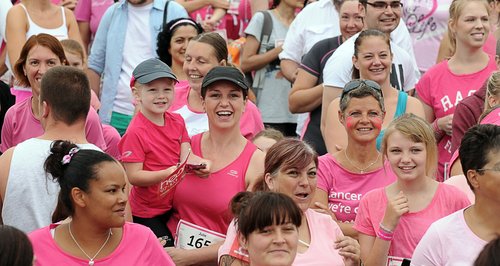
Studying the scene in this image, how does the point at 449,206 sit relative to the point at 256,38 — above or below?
below

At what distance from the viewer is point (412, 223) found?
6.86 meters

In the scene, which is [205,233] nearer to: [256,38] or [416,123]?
[416,123]

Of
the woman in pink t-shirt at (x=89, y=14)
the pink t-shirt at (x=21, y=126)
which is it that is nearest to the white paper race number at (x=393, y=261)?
A: the pink t-shirt at (x=21, y=126)

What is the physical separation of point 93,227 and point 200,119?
2.29 metres

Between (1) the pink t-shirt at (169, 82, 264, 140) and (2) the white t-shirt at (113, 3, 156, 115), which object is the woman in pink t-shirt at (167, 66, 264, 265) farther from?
(2) the white t-shirt at (113, 3, 156, 115)

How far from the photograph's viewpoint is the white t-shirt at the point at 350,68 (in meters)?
8.79

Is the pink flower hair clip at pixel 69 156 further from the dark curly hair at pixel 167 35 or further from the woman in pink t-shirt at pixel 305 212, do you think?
the dark curly hair at pixel 167 35

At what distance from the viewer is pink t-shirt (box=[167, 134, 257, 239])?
733cm

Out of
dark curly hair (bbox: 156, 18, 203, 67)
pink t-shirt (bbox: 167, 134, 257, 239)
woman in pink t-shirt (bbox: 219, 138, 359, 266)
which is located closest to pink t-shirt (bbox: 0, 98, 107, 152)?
pink t-shirt (bbox: 167, 134, 257, 239)

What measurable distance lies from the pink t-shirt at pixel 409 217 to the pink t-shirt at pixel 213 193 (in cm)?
84

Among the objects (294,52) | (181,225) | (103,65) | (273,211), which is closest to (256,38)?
(294,52)

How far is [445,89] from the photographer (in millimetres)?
8953

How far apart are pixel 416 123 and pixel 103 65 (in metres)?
4.05

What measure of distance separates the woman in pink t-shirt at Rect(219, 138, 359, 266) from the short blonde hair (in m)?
0.56
